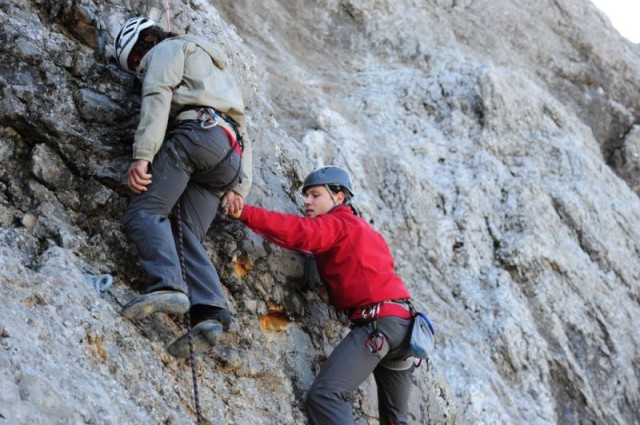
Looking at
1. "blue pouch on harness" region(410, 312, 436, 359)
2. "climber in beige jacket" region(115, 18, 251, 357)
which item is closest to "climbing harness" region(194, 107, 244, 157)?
"climber in beige jacket" region(115, 18, 251, 357)

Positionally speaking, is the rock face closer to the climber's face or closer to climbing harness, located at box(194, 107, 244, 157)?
the climber's face

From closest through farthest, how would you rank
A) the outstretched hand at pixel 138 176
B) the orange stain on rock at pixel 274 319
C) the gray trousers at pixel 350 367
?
1. the outstretched hand at pixel 138 176
2. the gray trousers at pixel 350 367
3. the orange stain on rock at pixel 274 319

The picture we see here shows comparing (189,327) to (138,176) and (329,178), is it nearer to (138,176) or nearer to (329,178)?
(138,176)

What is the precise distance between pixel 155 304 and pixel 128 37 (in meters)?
2.59

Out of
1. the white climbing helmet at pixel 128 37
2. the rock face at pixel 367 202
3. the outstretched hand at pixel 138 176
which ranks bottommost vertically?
the rock face at pixel 367 202

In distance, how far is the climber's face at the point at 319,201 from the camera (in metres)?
7.02

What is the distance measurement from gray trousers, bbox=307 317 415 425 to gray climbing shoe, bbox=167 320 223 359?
1.21 m

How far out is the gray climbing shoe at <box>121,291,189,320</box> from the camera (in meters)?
5.25

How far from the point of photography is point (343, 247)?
661 centimetres

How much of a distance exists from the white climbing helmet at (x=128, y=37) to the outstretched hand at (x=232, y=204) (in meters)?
1.52

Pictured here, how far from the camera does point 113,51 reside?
6.93m

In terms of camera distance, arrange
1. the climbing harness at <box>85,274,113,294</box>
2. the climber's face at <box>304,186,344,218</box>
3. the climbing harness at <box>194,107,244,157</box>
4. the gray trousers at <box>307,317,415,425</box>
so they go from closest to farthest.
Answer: the climbing harness at <box>85,274,113,294</box>
the climbing harness at <box>194,107,244,157</box>
the gray trousers at <box>307,317,415,425</box>
the climber's face at <box>304,186,344,218</box>

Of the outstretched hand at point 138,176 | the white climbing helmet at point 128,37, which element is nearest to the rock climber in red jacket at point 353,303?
the outstretched hand at point 138,176

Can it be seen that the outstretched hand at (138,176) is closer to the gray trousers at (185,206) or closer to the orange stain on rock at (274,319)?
the gray trousers at (185,206)
